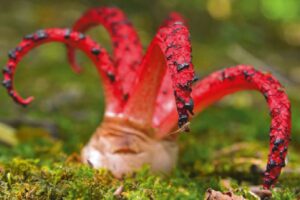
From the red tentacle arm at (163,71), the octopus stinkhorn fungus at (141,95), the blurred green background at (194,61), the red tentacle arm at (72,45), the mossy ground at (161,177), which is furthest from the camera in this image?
the blurred green background at (194,61)

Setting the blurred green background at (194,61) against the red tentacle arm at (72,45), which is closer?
the red tentacle arm at (72,45)

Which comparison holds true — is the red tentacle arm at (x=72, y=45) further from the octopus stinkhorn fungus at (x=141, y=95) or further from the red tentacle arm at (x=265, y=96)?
the red tentacle arm at (x=265, y=96)

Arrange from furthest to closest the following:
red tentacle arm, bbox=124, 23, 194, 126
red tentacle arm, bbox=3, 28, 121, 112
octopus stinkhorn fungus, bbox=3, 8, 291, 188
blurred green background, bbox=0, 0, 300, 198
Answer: blurred green background, bbox=0, 0, 300, 198, red tentacle arm, bbox=3, 28, 121, 112, octopus stinkhorn fungus, bbox=3, 8, 291, 188, red tentacle arm, bbox=124, 23, 194, 126

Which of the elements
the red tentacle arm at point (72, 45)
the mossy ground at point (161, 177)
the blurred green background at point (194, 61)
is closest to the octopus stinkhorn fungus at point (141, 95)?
the red tentacle arm at point (72, 45)

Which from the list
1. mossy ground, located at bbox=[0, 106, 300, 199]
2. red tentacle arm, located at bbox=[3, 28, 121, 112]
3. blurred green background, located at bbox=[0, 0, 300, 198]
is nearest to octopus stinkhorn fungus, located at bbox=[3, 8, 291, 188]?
red tentacle arm, located at bbox=[3, 28, 121, 112]

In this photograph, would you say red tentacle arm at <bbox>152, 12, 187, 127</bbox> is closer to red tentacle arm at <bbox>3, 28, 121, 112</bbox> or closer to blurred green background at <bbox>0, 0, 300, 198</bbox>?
red tentacle arm at <bbox>3, 28, 121, 112</bbox>

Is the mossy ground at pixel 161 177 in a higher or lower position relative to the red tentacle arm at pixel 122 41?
lower

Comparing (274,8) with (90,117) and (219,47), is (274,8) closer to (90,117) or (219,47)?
(219,47)

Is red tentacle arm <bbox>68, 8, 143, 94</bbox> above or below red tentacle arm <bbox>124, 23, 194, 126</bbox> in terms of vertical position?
above

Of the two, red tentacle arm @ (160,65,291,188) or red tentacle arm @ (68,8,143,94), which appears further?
red tentacle arm @ (68,8,143,94)

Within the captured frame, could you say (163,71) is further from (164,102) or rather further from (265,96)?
(265,96)
